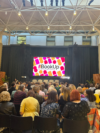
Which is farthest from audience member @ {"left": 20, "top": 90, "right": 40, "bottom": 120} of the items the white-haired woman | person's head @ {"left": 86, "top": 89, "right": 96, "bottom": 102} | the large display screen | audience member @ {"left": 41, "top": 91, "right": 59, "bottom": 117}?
the large display screen

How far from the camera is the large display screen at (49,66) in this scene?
1265 centimetres

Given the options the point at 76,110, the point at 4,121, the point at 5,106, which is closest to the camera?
the point at 76,110

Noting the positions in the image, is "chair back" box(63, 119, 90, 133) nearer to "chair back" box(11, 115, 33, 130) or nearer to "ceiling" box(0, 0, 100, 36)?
"chair back" box(11, 115, 33, 130)

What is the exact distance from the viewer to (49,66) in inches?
500

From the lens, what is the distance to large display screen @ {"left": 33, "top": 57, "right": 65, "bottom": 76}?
41.5 ft

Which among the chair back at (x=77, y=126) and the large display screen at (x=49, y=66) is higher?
the large display screen at (x=49, y=66)

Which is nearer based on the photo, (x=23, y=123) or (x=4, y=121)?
(x=23, y=123)

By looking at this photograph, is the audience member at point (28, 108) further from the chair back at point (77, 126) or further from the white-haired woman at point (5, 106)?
the chair back at point (77, 126)

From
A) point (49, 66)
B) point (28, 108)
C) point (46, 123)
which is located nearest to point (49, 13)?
point (49, 66)

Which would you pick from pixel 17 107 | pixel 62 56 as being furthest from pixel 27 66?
pixel 17 107

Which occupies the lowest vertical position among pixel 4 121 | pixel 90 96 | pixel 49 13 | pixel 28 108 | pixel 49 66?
pixel 4 121

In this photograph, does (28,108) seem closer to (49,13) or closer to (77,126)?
(77,126)

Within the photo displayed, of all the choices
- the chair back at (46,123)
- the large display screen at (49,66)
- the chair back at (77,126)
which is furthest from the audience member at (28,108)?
the large display screen at (49,66)

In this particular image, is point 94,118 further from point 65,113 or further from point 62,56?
point 62,56
